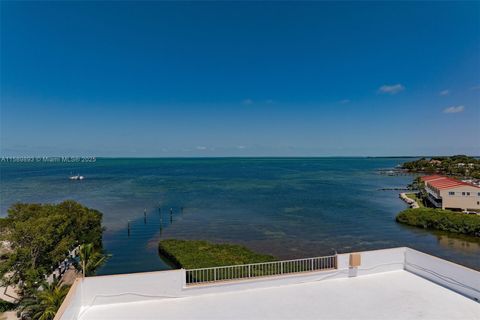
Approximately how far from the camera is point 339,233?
34.7 m

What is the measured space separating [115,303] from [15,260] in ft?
35.0

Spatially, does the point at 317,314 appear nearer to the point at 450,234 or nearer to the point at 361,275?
the point at 361,275

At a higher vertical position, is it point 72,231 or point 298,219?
point 72,231

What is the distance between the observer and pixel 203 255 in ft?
76.4

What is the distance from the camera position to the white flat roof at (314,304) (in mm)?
7957

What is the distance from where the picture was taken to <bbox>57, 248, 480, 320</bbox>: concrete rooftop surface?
315 inches

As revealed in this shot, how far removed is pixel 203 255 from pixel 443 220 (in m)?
28.0

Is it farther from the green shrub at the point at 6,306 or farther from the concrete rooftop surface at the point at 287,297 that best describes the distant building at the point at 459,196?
the green shrub at the point at 6,306

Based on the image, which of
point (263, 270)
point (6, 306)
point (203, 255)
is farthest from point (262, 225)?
point (6, 306)

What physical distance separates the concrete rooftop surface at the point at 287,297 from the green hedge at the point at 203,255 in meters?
12.4

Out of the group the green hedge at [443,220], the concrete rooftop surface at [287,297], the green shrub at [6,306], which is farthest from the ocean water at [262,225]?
the concrete rooftop surface at [287,297]

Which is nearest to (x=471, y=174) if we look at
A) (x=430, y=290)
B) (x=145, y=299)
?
(x=430, y=290)

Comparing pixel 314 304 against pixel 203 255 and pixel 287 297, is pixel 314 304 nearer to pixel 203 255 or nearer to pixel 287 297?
pixel 287 297

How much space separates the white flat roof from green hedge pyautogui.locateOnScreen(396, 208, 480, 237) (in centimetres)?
2903
